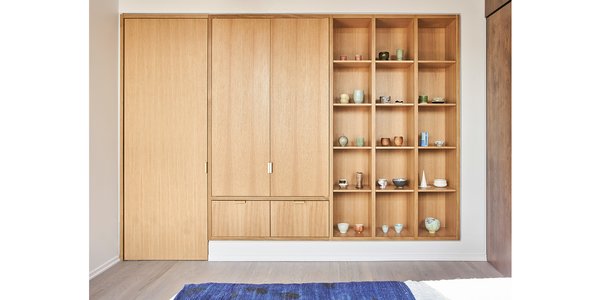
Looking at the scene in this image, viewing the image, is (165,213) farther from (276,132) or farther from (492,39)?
(492,39)

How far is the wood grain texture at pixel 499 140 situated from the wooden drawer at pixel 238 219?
6.78ft

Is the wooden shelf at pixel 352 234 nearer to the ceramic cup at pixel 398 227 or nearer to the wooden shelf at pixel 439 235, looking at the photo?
the ceramic cup at pixel 398 227

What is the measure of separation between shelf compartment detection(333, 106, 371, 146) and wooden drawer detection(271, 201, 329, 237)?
73cm

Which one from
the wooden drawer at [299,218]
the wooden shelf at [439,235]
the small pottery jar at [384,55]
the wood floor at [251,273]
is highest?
the small pottery jar at [384,55]

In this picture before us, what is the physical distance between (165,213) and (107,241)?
1.78 ft

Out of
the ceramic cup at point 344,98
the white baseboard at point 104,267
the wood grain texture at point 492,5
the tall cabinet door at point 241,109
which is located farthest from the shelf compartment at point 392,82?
the white baseboard at point 104,267

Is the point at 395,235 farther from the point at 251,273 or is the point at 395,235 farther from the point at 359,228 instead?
the point at 251,273

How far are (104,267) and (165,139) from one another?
4.07 ft

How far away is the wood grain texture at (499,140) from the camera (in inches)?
130

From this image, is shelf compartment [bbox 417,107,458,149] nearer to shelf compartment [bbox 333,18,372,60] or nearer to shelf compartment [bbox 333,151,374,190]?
shelf compartment [bbox 333,151,374,190]

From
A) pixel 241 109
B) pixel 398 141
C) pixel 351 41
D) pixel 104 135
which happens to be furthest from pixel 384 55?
pixel 104 135

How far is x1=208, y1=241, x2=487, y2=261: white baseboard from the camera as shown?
376cm

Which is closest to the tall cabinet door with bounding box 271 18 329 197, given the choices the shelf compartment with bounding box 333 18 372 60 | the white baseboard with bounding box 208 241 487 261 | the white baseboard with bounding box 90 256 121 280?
A: the shelf compartment with bounding box 333 18 372 60
